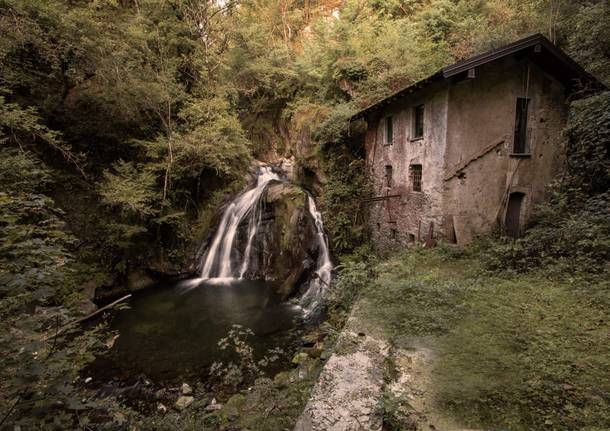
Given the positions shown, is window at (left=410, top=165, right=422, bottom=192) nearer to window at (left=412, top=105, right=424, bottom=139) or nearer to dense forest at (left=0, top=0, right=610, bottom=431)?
window at (left=412, top=105, right=424, bottom=139)

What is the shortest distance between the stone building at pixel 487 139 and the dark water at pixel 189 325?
6.23 meters

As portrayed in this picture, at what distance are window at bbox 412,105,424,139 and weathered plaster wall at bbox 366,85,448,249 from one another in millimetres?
116

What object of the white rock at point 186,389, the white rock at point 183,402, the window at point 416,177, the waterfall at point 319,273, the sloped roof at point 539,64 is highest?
the sloped roof at point 539,64

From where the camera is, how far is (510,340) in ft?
14.1

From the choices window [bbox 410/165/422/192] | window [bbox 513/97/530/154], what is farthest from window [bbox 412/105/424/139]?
window [bbox 513/97/530/154]

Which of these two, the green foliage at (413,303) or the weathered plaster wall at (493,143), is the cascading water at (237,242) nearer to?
the weathered plaster wall at (493,143)

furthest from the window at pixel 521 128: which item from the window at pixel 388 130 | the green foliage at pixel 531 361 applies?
the green foliage at pixel 531 361

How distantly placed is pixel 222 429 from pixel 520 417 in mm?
4129

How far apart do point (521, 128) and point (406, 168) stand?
4078 millimetres

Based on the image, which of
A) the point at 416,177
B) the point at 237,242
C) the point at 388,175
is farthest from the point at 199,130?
the point at 416,177

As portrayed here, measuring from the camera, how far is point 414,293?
6.08m

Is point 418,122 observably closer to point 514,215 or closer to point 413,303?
point 514,215

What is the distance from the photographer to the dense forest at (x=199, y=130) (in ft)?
22.7

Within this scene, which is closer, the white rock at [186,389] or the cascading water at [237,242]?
the white rock at [186,389]
